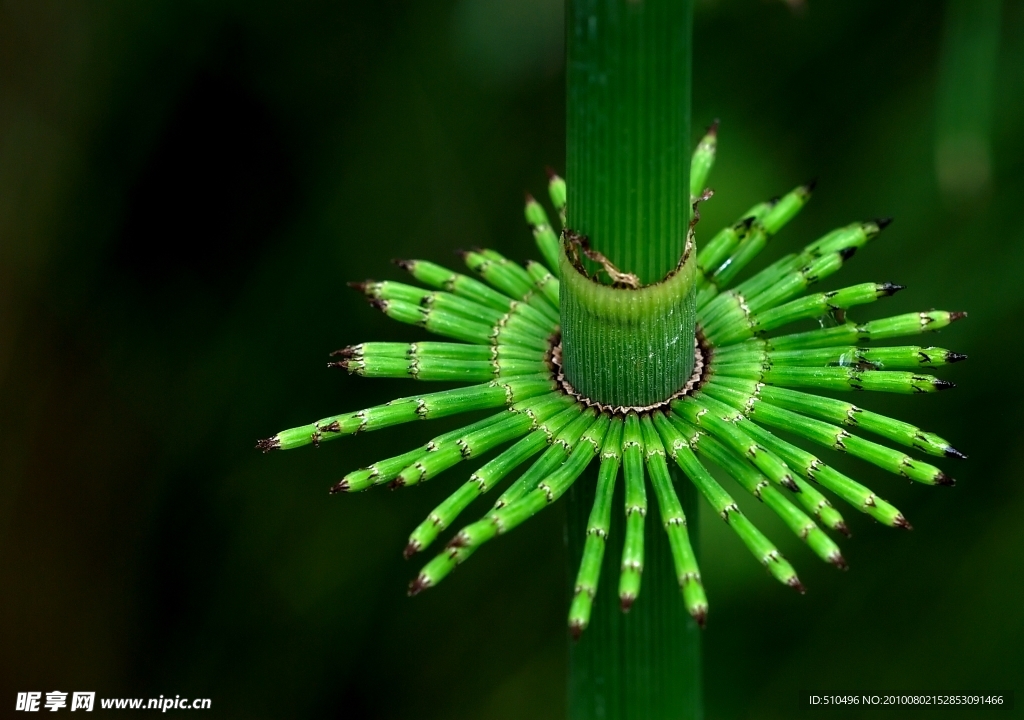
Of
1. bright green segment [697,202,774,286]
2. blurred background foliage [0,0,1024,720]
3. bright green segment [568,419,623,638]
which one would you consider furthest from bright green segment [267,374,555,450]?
blurred background foliage [0,0,1024,720]

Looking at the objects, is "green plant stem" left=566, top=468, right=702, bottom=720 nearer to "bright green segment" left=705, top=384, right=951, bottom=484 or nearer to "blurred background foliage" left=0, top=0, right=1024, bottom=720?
"bright green segment" left=705, top=384, right=951, bottom=484

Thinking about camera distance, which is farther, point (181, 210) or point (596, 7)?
point (181, 210)

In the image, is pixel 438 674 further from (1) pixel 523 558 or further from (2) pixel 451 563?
(2) pixel 451 563

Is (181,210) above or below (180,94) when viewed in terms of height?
below

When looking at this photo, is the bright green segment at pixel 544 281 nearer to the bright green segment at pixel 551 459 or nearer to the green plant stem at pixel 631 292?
the green plant stem at pixel 631 292

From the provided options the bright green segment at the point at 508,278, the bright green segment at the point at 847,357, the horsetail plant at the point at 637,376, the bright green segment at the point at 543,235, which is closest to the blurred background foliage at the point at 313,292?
the bright green segment at the point at 543,235

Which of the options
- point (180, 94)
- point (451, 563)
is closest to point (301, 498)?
point (180, 94)
